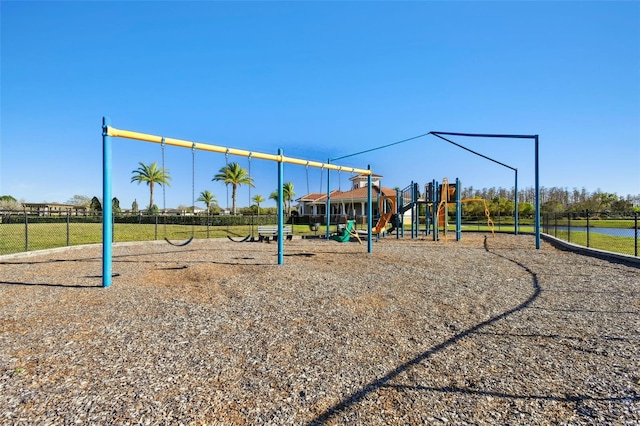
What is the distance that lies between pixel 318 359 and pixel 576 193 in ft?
333

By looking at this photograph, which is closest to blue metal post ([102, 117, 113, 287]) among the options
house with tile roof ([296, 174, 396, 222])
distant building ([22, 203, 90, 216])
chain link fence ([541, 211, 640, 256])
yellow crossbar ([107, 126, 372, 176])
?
yellow crossbar ([107, 126, 372, 176])

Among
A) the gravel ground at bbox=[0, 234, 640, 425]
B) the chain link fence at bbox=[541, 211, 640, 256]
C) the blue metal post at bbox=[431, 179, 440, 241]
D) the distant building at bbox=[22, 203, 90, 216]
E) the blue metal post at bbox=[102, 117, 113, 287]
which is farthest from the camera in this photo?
the blue metal post at bbox=[431, 179, 440, 241]

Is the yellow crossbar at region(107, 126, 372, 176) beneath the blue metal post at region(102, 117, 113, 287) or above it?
above

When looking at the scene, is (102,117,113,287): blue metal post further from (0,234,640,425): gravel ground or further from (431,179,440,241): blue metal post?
(431,179,440,241): blue metal post

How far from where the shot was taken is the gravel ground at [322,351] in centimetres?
261

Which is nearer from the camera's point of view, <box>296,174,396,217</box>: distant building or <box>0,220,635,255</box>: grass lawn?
<box>0,220,635,255</box>: grass lawn

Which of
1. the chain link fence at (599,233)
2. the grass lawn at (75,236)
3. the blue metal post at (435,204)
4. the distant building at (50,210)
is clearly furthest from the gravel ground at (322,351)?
the blue metal post at (435,204)

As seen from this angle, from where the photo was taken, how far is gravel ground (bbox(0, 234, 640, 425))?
2.61 meters

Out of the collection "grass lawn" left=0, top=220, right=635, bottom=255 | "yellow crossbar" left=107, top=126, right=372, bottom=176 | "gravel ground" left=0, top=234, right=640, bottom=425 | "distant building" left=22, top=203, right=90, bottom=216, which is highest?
"yellow crossbar" left=107, top=126, right=372, bottom=176

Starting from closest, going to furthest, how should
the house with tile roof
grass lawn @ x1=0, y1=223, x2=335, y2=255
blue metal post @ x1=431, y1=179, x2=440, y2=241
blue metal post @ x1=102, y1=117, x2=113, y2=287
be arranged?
blue metal post @ x1=102, y1=117, x2=113, y2=287
grass lawn @ x1=0, y1=223, x2=335, y2=255
blue metal post @ x1=431, y1=179, x2=440, y2=241
the house with tile roof

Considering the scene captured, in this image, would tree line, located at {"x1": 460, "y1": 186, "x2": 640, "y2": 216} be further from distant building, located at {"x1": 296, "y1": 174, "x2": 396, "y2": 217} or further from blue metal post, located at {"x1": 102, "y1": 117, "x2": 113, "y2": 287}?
blue metal post, located at {"x1": 102, "y1": 117, "x2": 113, "y2": 287}

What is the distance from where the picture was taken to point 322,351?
12.0 feet

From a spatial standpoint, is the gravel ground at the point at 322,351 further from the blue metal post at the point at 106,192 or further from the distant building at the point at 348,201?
the distant building at the point at 348,201

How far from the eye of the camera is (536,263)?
9430 millimetres
